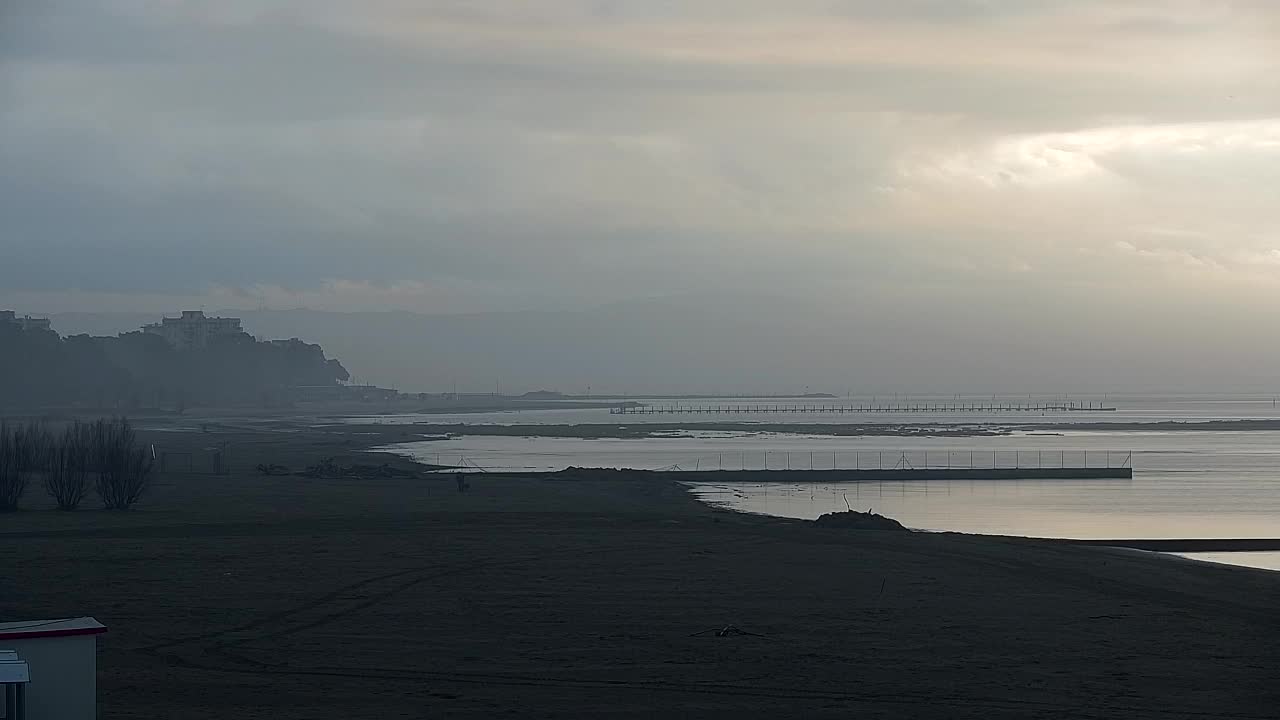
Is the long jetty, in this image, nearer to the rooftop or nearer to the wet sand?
the wet sand

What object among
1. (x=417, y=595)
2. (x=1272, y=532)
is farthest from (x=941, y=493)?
(x=417, y=595)

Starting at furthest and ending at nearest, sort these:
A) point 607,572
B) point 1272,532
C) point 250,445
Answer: point 250,445
point 1272,532
point 607,572

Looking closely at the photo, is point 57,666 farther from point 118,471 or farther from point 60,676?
point 118,471

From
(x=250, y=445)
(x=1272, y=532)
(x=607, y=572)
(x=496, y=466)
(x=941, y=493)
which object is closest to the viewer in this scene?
(x=607, y=572)

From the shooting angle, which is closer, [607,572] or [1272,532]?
[607,572]

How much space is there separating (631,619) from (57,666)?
37.9 feet

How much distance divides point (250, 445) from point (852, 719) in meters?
90.5

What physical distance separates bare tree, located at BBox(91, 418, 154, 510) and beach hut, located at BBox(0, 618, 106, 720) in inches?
1277

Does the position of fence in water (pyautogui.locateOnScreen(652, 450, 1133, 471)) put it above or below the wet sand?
below

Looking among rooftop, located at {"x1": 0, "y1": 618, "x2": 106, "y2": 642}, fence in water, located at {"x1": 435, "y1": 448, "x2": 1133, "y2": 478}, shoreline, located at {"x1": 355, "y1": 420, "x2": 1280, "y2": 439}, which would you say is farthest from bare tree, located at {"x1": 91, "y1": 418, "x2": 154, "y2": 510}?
shoreline, located at {"x1": 355, "y1": 420, "x2": 1280, "y2": 439}

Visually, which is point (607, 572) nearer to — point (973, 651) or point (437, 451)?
point (973, 651)

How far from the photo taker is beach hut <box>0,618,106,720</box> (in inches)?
456

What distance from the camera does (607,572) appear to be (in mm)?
27266

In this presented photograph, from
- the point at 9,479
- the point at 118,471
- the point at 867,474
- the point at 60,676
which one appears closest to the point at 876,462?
the point at 867,474
